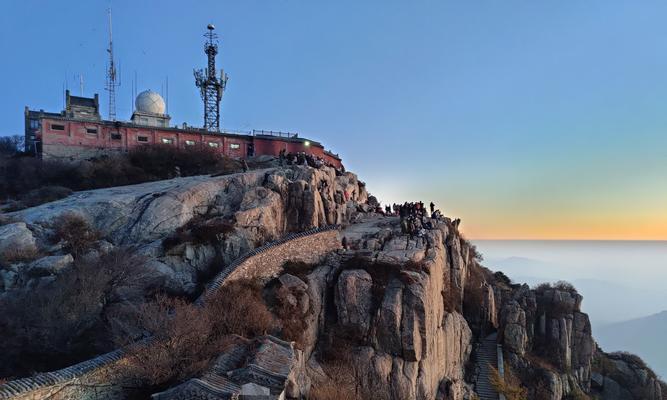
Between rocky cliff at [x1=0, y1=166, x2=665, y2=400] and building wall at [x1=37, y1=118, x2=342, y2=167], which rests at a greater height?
building wall at [x1=37, y1=118, x2=342, y2=167]

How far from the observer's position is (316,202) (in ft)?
103

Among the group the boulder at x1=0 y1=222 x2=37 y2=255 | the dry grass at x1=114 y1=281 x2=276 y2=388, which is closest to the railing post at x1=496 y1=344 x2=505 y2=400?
the dry grass at x1=114 y1=281 x2=276 y2=388

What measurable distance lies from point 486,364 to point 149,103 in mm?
50865

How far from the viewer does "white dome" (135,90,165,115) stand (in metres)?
50.1

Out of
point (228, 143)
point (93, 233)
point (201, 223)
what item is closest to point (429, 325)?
point (201, 223)

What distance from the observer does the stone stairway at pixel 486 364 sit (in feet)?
92.4

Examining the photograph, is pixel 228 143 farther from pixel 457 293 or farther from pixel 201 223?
pixel 457 293

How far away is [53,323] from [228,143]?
32.8 metres

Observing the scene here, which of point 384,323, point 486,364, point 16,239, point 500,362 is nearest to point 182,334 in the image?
point 384,323

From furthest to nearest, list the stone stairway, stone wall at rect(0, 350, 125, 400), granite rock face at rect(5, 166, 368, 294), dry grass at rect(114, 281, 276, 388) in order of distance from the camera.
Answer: the stone stairway, granite rock face at rect(5, 166, 368, 294), dry grass at rect(114, 281, 276, 388), stone wall at rect(0, 350, 125, 400)

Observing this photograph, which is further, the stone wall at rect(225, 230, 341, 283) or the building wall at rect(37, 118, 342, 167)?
the building wall at rect(37, 118, 342, 167)

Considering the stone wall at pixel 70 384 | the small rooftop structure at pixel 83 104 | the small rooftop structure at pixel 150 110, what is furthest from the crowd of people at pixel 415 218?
the small rooftop structure at pixel 83 104

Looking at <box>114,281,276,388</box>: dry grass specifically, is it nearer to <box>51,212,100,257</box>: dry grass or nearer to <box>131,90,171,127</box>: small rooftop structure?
<box>51,212,100,257</box>: dry grass

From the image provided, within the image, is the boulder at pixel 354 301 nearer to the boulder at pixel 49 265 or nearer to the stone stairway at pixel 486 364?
the stone stairway at pixel 486 364
